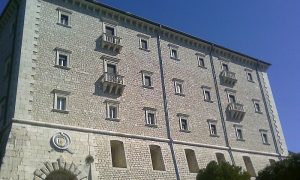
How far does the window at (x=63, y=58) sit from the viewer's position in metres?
25.3

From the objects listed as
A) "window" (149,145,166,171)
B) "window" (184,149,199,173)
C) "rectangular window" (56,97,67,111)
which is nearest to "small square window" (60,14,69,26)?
"rectangular window" (56,97,67,111)

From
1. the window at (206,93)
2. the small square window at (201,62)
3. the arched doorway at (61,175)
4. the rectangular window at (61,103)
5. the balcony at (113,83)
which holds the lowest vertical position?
the arched doorway at (61,175)

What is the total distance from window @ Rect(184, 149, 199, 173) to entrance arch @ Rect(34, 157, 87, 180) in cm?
970

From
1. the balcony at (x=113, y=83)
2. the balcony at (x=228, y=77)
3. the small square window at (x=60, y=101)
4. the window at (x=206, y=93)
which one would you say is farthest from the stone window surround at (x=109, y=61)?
the balcony at (x=228, y=77)

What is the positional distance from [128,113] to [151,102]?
2.70m

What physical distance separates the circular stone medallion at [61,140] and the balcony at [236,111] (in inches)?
662

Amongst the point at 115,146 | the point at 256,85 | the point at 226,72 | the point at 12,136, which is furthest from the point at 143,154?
the point at 256,85

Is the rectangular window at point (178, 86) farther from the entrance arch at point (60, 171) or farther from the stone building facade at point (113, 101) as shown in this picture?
the entrance arch at point (60, 171)

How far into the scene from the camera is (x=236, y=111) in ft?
112

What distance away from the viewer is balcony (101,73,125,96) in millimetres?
26391

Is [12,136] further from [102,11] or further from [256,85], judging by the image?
[256,85]

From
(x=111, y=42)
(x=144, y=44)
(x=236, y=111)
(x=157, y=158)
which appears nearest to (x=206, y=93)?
(x=236, y=111)

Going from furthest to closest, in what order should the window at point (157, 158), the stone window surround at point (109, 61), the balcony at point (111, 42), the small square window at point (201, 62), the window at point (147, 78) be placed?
the small square window at point (201, 62)
the window at point (147, 78)
the balcony at point (111, 42)
the stone window surround at point (109, 61)
the window at point (157, 158)

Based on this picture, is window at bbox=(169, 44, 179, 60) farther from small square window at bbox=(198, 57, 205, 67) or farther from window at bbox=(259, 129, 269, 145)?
window at bbox=(259, 129, 269, 145)
